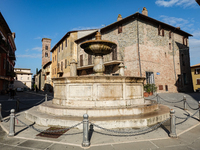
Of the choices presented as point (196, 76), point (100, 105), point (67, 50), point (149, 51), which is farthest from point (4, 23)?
point (196, 76)

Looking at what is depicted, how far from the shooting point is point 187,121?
556 centimetres

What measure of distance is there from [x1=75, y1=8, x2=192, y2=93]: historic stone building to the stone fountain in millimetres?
10668

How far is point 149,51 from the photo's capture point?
57.5ft

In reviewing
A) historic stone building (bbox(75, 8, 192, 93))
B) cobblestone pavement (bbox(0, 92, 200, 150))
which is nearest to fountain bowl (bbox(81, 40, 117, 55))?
cobblestone pavement (bbox(0, 92, 200, 150))

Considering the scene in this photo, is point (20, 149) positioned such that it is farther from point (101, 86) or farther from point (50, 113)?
point (101, 86)

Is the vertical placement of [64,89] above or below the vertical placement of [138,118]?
above

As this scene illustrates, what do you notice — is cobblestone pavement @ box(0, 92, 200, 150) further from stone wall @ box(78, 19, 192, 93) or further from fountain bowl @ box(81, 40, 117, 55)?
stone wall @ box(78, 19, 192, 93)

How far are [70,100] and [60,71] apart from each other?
23.7 meters

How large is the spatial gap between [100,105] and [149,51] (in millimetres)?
13995

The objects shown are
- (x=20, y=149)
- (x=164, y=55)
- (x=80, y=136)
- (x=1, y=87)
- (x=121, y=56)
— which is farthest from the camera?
(x=1, y=87)

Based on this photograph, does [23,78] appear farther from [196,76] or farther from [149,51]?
[196,76]

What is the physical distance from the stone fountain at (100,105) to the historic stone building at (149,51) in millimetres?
10668

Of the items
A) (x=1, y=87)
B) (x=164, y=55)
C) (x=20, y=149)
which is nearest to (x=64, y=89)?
(x=20, y=149)

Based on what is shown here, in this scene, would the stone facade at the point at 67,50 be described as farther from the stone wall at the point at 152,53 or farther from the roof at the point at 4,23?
the roof at the point at 4,23
